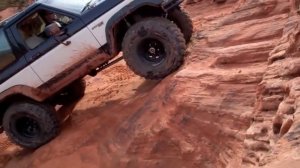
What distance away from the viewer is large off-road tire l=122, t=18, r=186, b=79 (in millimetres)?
6891

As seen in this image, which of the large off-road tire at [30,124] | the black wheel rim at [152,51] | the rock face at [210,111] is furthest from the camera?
the large off-road tire at [30,124]

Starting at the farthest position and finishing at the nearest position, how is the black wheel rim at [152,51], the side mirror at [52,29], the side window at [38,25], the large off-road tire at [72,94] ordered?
the large off-road tire at [72,94] < the side window at [38,25] < the black wheel rim at [152,51] < the side mirror at [52,29]

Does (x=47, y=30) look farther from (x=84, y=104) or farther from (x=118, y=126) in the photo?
(x=84, y=104)

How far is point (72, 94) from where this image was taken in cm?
894

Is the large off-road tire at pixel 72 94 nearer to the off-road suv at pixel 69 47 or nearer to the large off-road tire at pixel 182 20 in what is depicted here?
the off-road suv at pixel 69 47

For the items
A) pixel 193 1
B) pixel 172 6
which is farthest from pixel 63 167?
pixel 193 1

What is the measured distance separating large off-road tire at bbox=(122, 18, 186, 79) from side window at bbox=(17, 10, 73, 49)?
3.21ft

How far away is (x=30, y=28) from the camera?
7.48 meters

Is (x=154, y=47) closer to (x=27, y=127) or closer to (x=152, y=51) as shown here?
(x=152, y=51)

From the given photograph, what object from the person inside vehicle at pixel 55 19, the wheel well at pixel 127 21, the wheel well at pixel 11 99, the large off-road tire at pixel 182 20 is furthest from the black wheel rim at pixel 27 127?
the large off-road tire at pixel 182 20

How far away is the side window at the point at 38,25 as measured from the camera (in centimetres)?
730

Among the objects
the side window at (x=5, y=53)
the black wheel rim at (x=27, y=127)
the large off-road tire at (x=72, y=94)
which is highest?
the side window at (x=5, y=53)

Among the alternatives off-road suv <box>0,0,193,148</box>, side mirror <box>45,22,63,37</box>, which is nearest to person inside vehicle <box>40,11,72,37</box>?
off-road suv <box>0,0,193,148</box>

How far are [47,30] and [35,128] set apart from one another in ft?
5.69
